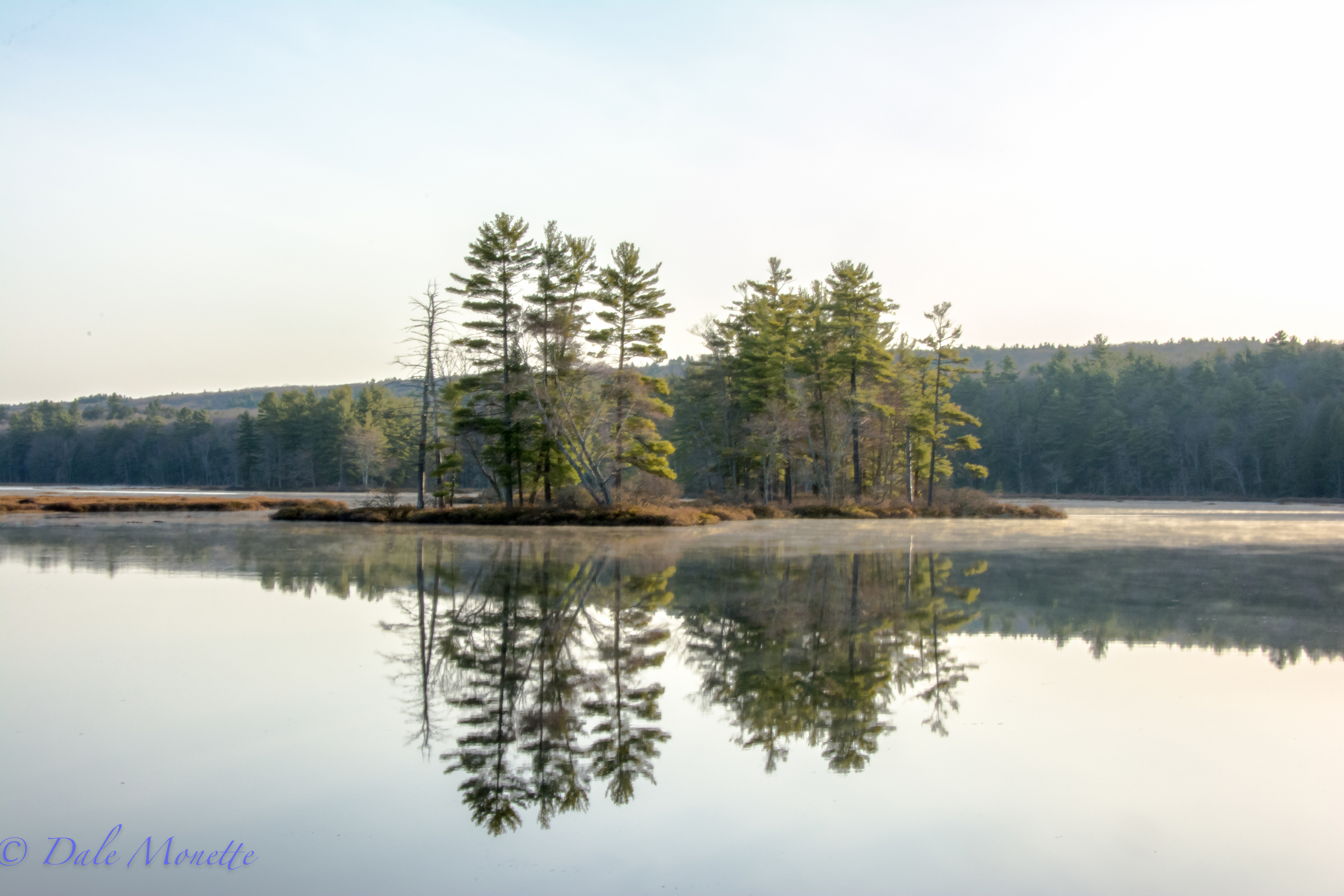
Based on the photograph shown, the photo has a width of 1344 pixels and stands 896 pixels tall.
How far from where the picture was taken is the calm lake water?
4832mm

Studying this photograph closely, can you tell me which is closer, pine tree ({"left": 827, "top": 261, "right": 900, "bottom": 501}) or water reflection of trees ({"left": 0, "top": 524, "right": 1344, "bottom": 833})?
water reflection of trees ({"left": 0, "top": 524, "right": 1344, "bottom": 833})

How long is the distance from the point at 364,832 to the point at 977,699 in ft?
18.1

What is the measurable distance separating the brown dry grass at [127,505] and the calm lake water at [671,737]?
92.6 feet

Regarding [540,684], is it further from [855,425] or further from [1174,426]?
[1174,426]

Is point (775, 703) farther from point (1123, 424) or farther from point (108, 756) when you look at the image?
point (1123, 424)

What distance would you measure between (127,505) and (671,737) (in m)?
42.2

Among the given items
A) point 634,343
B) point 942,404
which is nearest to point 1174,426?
point 942,404

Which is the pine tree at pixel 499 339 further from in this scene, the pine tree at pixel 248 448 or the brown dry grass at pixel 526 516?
the pine tree at pixel 248 448

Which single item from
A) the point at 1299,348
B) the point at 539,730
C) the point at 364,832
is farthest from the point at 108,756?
the point at 1299,348

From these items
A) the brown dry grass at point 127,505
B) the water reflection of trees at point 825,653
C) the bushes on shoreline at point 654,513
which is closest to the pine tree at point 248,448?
the brown dry grass at point 127,505

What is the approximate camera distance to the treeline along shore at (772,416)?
36.7 m

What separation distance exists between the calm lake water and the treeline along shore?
21.8m

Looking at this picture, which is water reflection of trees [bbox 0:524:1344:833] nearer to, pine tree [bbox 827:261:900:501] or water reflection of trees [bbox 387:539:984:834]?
water reflection of trees [bbox 387:539:984:834]

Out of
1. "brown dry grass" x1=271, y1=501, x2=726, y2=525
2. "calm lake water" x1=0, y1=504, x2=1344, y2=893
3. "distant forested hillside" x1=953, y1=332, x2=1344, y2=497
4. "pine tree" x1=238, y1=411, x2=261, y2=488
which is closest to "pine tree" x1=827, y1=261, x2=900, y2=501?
"brown dry grass" x1=271, y1=501, x2=726, y2=525
